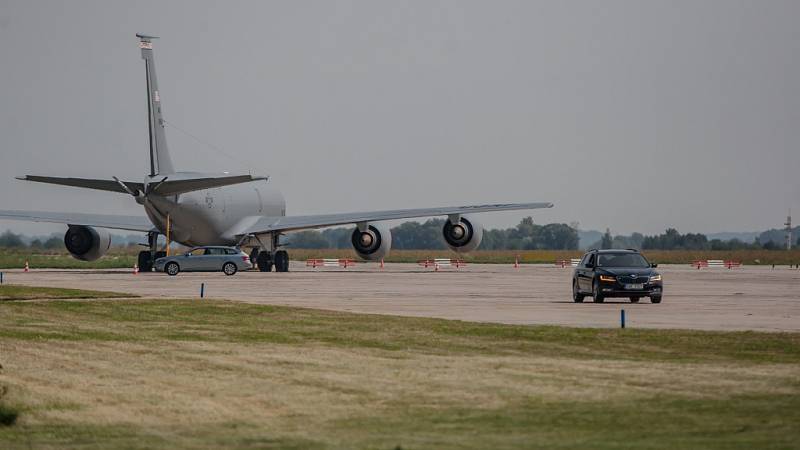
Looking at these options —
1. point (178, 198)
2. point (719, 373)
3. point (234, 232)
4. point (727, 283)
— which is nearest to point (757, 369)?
point (719, 373)

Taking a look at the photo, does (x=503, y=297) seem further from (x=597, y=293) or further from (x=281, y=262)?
(x=281, y=262)

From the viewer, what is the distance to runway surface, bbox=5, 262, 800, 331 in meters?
31.8

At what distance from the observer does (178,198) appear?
223ft

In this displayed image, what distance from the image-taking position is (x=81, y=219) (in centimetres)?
7150

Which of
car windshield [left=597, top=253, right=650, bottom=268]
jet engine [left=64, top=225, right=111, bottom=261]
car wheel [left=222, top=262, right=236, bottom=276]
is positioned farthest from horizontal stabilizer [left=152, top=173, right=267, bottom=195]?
car windshield [left=597, top=253, right=650, bottom=268]

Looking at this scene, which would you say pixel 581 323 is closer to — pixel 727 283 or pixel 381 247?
pixel 727 283

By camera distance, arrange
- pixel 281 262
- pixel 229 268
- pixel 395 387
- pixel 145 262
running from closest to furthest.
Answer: pixel 395 387 < pixel 229 268 < pixel 145 262 < pixel 281 262

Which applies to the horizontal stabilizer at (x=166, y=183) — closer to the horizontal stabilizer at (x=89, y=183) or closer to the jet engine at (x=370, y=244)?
the horizontal stabilizer at (x=89, y=183)

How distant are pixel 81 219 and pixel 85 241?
6.32 ft

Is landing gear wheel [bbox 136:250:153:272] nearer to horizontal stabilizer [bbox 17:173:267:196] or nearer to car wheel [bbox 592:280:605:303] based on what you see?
horizontal stabilizer [bbox 17:173:267:196]

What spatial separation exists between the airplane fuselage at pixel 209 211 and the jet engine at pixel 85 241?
2996mm

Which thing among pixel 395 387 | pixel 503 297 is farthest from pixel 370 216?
pixel 395 387

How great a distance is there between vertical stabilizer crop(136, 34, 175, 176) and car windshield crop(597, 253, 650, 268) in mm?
30628

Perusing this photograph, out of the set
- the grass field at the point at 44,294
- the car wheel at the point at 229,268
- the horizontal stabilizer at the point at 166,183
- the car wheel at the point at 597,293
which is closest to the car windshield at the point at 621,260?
the car wheel at the point at 597,293
